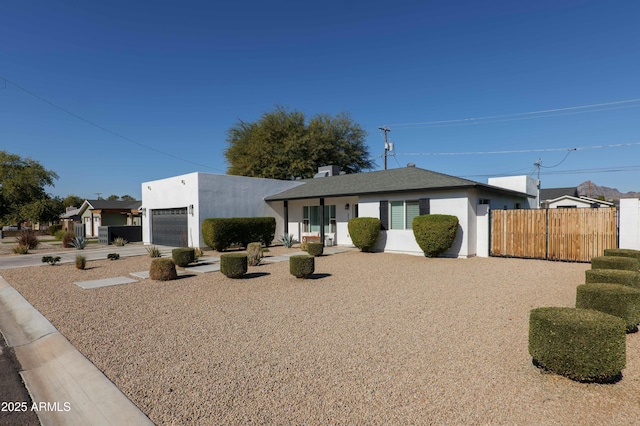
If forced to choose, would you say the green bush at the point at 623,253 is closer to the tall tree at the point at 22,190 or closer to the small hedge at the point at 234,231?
the small hedge at the point at 234,231

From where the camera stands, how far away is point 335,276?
10.2 metres

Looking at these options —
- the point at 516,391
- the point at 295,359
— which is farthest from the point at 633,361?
the point at 295,359

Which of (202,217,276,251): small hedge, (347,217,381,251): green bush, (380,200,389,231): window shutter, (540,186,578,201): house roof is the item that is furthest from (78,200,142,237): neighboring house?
(540,186,578,201): house roof

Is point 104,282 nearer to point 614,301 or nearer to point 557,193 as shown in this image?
point 614,301

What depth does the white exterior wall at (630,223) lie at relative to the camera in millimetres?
11070

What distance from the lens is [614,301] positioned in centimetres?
470

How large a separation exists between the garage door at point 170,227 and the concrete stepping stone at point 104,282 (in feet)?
28.7

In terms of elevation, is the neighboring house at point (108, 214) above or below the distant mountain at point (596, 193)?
below

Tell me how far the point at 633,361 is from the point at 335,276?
22.9 ft

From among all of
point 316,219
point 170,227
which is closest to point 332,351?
point 316,219

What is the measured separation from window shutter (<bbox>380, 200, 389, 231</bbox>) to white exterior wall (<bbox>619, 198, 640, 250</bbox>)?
8.44 metres

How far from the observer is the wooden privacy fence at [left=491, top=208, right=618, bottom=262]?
11.7 meters

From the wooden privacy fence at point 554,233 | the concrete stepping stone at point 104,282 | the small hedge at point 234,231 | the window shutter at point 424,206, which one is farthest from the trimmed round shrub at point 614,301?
the small hedge at point 234,231

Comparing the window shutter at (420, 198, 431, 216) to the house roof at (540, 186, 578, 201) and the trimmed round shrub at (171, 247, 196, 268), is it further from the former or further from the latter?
the house roof at (540, 186, 578, 201)
